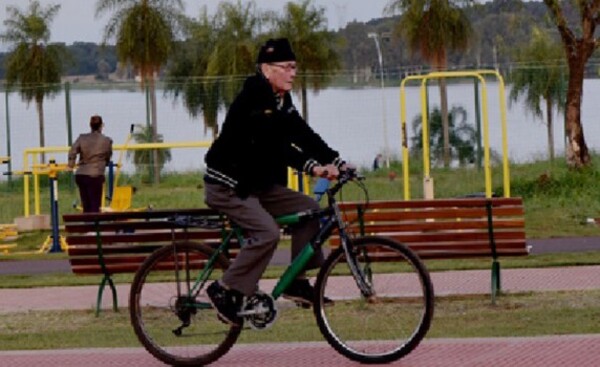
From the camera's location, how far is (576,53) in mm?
26734

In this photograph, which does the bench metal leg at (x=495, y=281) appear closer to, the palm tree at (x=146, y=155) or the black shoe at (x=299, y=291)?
the black shoe at (x=299, y=291)

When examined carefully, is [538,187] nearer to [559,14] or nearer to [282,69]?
[559,14]

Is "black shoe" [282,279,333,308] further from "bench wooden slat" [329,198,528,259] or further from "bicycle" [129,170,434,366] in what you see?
"bench wooden slat" [329,198,528,259]

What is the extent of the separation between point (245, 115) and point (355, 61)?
33375 mm

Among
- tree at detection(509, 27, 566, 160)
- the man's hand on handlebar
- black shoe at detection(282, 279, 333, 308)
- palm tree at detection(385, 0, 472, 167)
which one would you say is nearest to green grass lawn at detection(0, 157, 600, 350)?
black shoe at detection(282, 279, 333, 308)

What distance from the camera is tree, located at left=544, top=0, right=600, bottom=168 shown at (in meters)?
26.5

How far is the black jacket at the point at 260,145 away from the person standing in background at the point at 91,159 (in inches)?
508

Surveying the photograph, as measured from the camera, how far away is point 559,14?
86.1 feet

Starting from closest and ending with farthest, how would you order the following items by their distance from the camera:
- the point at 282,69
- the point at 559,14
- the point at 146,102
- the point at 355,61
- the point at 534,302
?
1. the point at 282,69
2. the point at 534,302
3. the point at 559,14
4. the point at 146,102
5. the point at 355,61

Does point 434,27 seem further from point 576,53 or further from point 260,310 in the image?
point 260,310

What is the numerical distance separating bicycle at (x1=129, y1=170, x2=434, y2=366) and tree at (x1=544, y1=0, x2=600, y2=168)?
17375 millimetres

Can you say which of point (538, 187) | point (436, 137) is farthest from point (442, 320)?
point (436, 137)

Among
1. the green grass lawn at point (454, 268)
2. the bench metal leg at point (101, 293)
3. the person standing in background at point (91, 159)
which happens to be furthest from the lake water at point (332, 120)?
the bench metal leg at point (101, 293)

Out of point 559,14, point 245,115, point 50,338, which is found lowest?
point 50,338
